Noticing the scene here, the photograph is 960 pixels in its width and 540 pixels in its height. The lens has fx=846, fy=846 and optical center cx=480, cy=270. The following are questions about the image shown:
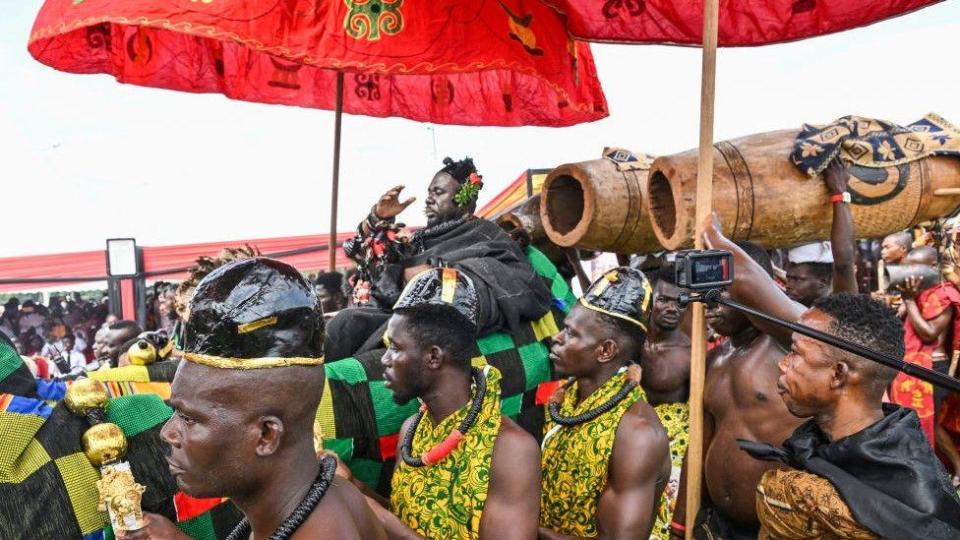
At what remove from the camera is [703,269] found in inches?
90.7

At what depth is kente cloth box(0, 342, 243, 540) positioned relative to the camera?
2.10 meters

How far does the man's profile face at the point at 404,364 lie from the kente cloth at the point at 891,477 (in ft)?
4.16

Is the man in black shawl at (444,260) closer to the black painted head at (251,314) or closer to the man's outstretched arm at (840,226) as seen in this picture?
the man's outstretched arm at (840,226)

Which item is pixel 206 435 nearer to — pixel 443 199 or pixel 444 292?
pixel 444 292

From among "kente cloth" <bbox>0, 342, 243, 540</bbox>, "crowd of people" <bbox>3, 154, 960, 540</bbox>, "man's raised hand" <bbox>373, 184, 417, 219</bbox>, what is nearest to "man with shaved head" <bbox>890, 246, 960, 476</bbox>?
"crowd of people" <bbox>3, 154, 960, 540</bbox>

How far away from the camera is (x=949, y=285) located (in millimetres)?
7051

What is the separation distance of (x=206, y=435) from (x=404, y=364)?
4.64 ft

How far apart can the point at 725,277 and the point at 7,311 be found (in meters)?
9.80

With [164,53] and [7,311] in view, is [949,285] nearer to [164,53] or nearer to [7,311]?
[164,53]

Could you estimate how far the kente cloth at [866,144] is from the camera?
347 cm

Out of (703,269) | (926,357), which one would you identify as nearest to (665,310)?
(703,269)

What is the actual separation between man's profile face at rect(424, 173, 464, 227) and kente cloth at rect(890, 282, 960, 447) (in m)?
4.49

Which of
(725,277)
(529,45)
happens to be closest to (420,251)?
(529,45)

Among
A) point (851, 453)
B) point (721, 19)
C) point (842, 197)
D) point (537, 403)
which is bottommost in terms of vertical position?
point (537, 403)
